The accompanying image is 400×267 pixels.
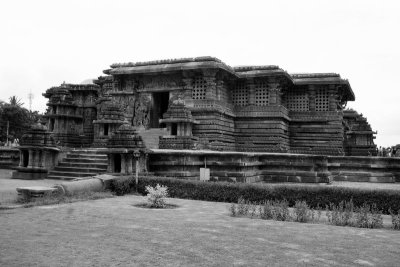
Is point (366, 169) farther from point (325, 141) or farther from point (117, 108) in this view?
point (117, 108)

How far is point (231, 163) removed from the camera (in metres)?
16.2

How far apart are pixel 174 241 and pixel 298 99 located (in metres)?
23.1

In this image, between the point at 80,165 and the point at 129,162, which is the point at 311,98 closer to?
the point at 129,162

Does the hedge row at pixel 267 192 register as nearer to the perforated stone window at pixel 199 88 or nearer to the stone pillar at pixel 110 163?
the stone pillar at pixel 110 163

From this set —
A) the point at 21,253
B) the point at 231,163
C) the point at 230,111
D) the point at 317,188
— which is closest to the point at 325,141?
the point at 230,111

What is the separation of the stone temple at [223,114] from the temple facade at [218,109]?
0.19ft

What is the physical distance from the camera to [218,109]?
2366 cm

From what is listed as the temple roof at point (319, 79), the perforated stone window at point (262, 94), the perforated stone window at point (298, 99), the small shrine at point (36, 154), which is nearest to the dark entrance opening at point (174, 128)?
the perforated stone window at point (262, 94)

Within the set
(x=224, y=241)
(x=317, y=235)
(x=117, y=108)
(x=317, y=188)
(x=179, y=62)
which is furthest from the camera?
(x=179, y=62)

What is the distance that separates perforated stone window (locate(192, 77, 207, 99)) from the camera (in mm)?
24344

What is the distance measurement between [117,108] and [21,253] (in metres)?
17.9

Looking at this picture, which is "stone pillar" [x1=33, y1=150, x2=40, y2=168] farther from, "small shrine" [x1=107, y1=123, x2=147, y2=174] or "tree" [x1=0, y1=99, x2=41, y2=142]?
"tree" [x1=0, y1=99, x2=41, y2=142]

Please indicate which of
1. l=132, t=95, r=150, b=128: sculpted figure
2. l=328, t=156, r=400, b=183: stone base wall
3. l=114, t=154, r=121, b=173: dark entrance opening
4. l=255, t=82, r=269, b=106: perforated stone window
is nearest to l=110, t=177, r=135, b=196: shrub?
l=114, t=154, r=121, b=173: dark entrance opening

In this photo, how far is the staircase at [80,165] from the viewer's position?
56.9ft
